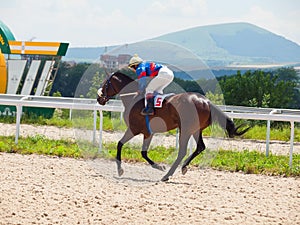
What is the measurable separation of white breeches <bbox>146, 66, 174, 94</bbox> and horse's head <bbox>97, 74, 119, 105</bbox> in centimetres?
79

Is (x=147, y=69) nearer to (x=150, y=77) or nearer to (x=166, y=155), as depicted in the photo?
(x=150, y=77)

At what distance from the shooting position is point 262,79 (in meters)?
21.8

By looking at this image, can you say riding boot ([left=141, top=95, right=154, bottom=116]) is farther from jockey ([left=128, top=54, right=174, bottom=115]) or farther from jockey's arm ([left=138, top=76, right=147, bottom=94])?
jockey's arm ([left=138, top=76, right=147, bottom=94])

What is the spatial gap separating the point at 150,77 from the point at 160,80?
19 cm

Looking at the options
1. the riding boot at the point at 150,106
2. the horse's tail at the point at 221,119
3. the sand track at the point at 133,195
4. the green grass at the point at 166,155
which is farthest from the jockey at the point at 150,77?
the green grass at the point at 166,155

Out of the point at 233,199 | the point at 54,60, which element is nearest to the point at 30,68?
the point at 54,60

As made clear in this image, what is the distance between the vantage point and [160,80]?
8.61m

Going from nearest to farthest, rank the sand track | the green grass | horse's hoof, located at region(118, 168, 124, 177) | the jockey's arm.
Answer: the sand track
the jockey's arm
horse's hoof, located at region(118, 168, 124, 177)
the green grass

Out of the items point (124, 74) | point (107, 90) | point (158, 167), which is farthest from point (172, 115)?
point (107, 90)

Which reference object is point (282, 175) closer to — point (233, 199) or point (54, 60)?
point (233, 199)

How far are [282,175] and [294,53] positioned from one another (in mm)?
35630

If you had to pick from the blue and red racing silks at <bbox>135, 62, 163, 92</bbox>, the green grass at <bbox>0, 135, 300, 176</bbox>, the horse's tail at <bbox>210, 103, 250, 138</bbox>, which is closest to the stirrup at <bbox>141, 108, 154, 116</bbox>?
the blue and red racing silks at <bbox>135, 62, 163, 92</bbox>

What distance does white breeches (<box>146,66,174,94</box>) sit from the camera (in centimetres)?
854

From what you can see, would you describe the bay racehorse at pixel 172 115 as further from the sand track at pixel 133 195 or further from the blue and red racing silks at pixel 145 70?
the sand track at pixel 133 195
